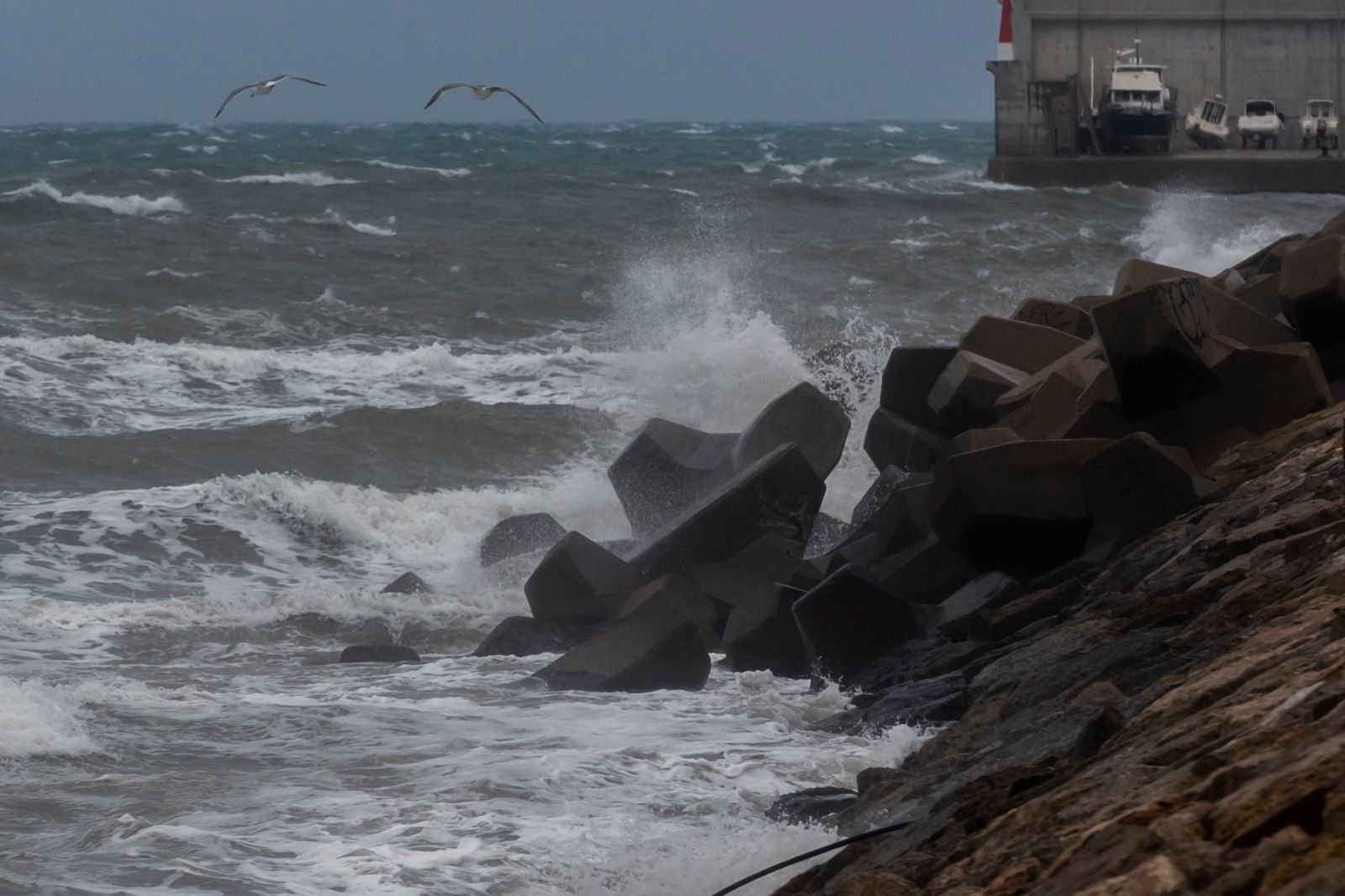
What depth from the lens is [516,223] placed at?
28.3 metres

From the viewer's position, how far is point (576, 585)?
25.2 ft

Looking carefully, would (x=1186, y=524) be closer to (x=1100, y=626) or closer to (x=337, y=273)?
(x=1100, y=626)

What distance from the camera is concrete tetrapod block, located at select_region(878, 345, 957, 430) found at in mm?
8609

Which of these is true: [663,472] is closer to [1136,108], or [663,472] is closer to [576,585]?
[576,585]

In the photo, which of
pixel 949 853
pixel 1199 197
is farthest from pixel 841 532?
pixel 1199 197

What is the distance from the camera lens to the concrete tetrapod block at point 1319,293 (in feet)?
23.8

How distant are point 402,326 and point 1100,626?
14490 mm

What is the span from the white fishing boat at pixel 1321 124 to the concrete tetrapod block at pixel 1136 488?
3425 centimetres

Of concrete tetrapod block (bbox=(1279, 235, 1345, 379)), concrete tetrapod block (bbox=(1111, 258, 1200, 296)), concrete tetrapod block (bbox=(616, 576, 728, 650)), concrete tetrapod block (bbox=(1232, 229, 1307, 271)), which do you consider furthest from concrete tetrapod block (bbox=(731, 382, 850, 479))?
concrete tetrapod block (bbox=(1232, 229, 1307, 271))

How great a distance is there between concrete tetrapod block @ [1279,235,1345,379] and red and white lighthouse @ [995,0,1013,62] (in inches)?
1274

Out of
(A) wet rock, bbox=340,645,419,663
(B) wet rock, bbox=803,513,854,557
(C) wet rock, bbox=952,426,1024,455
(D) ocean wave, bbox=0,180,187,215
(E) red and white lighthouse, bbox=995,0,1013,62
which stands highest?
(E) red and white lighthouse, bbox=995,0,1013,62

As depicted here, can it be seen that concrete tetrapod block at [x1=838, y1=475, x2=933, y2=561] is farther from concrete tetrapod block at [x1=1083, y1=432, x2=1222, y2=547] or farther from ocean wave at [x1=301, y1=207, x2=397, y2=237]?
ocean wave at [x1=301, y1=207, x2=397, y2=237]

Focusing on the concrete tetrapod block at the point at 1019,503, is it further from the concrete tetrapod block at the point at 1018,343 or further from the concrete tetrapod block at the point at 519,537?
the concrete tetrapod block at the point at 519,537

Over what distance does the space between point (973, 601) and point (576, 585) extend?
2.05m
